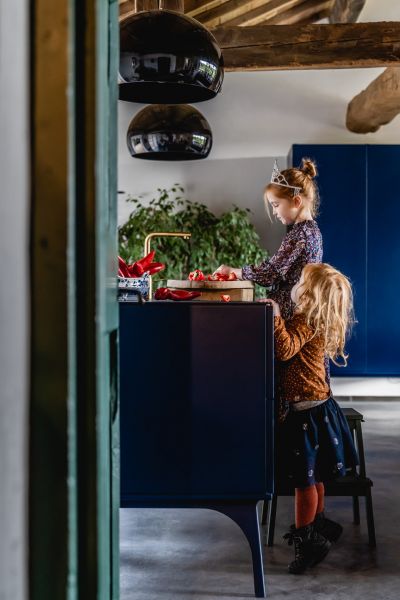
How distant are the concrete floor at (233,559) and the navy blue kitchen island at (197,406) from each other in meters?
0.26

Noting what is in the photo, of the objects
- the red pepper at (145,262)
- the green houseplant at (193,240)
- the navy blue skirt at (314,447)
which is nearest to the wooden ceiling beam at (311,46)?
the green houseplant at (193,240)

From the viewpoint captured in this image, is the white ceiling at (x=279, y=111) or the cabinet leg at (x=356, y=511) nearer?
the cabinet leg at (x=356, y=511)

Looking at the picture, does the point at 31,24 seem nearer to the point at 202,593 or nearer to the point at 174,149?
the point at 202,593

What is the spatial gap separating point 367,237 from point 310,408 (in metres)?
3.91

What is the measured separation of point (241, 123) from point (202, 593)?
5200 mm

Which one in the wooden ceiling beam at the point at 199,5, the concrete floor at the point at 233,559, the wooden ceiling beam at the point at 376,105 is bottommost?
the concrete floor at the point at 233,559

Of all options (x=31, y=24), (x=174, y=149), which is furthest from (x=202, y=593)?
(x=174, y=149)

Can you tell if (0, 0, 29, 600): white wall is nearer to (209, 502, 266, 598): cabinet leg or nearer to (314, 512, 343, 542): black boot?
(209, 502, 266, 598): cabinet leg

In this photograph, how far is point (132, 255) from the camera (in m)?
6.38

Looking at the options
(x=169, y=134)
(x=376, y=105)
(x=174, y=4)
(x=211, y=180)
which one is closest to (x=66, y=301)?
(x=169, y=134)

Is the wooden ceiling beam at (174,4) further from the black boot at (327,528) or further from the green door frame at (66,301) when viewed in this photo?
the green door frame at (66,301)

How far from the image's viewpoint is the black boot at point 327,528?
2.79 meters

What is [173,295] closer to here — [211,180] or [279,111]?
[211,180]

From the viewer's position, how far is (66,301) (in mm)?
771
